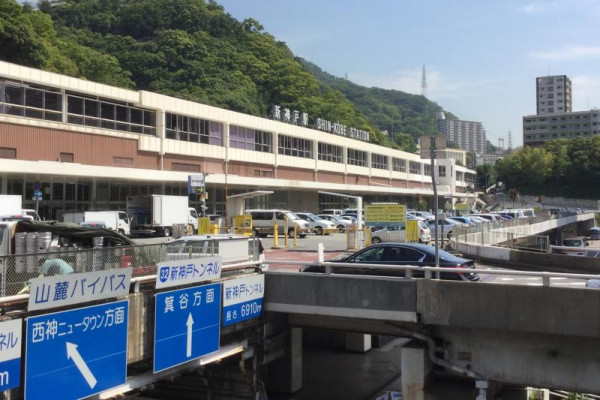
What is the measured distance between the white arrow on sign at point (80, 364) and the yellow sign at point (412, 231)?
21243 millimetres

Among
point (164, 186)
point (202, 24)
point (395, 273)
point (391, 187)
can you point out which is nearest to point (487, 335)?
point (395, 273)

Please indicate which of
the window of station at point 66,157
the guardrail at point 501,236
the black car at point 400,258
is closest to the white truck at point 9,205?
the window of station at point 66,157

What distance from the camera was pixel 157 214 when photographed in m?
37.6

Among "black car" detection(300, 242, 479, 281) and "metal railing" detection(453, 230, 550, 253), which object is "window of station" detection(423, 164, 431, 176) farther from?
"black car" detection(300, 242, 479, 281)

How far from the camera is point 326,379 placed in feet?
62.8

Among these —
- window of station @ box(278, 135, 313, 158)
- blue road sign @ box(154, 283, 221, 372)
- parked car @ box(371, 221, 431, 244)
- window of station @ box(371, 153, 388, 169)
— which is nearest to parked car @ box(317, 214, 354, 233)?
window of station @ box(278, 135, 313, 158)

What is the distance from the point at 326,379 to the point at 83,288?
38.3 ft

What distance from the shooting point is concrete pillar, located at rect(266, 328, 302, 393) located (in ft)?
55.3

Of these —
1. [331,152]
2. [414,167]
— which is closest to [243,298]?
[331,152]

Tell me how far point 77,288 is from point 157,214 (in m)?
28.9

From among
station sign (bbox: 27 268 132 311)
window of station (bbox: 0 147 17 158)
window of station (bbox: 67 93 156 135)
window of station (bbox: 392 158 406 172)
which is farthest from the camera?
window of station (bbox: 392 158 406 172)

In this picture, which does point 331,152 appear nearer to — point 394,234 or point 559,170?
point 394,234

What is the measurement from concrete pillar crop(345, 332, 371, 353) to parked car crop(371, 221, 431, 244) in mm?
7882

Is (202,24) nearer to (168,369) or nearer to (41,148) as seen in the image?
(41,148)
